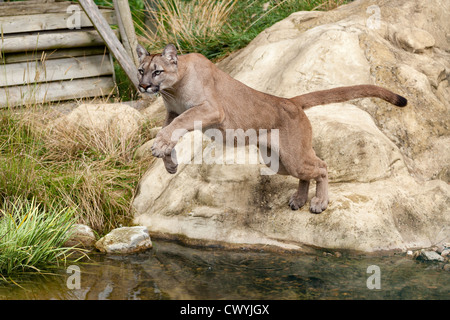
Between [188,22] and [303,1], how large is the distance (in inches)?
75.3

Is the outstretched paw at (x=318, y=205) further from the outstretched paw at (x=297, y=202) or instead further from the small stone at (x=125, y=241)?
the small stone at (x=125, y=241)

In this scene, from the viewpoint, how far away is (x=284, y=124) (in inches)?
193

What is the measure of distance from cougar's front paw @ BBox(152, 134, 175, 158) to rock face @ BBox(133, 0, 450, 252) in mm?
1409

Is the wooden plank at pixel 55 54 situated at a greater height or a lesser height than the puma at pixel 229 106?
greater

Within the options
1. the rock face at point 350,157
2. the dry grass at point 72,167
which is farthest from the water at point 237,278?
the dry grass at point 72,167

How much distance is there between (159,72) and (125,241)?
1635 mm

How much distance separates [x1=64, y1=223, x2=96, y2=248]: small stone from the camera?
5.12 m

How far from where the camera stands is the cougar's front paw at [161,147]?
4.08 metres

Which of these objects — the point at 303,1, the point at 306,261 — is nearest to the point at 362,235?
the point at 306,261

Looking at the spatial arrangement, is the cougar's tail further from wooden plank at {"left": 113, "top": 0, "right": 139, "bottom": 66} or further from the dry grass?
wooden plank at {"left": 113, "top": 0, "right": 139, "bottom": 66}

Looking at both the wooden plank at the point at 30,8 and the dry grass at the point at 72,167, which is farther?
the wooden plank at the point at 30,8

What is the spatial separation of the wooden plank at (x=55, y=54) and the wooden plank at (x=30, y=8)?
0.59m

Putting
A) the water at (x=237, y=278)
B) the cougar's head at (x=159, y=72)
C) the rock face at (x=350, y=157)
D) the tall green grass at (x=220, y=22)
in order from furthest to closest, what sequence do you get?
the tall green grass at (x=220, y=22) < the rock face at (x=350, y=157) < the cougar's head at (x=159, y=72) < the water at (x=237, y=278)

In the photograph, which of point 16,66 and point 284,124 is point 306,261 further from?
point 16,66
